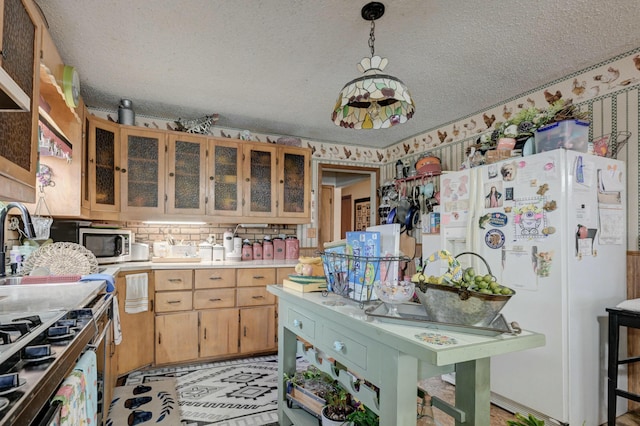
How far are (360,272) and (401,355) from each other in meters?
0.44

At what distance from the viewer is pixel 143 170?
134 inches

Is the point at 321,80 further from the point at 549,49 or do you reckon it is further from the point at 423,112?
the point at 549,49

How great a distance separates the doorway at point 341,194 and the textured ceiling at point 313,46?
1794mm

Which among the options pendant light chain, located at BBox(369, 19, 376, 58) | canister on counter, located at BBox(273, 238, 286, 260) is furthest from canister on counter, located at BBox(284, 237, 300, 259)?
pendant light chain, located at BBox(369, 19, 376, 58)

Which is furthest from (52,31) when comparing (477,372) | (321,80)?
(477,372)

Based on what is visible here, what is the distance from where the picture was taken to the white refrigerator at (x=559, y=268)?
2.12m

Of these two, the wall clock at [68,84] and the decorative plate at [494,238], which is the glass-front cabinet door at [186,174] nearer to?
the wall clock at [68,84]

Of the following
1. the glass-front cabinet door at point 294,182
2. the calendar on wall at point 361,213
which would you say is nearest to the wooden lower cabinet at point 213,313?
the glass-front cabinet door at point 294,182

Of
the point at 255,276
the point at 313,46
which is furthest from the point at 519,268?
the point at 255,276

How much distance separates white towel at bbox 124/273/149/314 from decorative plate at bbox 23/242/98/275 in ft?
2.56

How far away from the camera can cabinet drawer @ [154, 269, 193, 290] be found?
3.19 m

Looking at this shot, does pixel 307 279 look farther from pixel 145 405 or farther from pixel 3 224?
pixel 145 405

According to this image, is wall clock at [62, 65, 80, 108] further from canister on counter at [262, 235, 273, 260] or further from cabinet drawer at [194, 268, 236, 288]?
canister on counter at [262, 235, 273, 260]

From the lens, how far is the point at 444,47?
7.56ft
